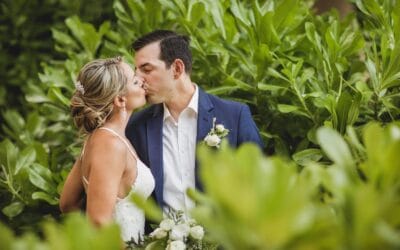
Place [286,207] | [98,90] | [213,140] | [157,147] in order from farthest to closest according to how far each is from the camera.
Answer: [157,147] < [213,140] < [98,90] < [286,207]

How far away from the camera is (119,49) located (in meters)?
4.19

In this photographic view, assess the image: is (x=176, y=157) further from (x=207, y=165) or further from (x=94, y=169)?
(x=207, y=165)

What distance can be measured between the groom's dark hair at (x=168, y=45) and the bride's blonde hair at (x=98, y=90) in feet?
0.95

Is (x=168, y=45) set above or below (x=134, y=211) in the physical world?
above

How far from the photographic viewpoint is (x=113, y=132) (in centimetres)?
315

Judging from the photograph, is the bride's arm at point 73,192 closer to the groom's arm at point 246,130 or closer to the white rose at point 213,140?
the white rose at point 213,140

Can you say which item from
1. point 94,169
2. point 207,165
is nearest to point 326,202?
point 207,165

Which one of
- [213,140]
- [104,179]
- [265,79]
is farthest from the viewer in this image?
[265,79]

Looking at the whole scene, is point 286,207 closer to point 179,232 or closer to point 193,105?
point 179,232

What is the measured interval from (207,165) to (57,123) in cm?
328

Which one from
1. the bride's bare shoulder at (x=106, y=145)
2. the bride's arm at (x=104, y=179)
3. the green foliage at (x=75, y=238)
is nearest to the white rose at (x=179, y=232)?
the bride's arm at (x=104, y=179)

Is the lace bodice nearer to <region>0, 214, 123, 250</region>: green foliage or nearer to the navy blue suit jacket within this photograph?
the navy blue suit jacket

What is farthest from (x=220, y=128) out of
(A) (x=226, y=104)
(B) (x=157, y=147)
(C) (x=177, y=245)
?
(C) (x=177, y=245)

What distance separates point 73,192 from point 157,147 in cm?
42
